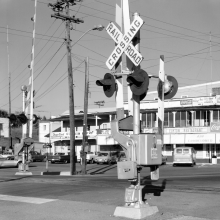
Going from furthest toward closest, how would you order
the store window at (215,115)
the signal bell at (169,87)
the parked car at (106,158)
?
the store window at (215,115) → the parked car at (106,158) → the signal bell at (169,87)

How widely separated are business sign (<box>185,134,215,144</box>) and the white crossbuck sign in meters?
45.0

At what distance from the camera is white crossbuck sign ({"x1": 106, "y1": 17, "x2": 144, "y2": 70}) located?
956cm

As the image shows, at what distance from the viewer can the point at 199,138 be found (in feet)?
179

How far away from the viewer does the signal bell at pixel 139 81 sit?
920 centimetres

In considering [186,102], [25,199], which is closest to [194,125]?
[186,102]

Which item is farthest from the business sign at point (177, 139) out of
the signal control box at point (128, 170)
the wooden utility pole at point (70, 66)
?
the signal control box at point (128, 170)

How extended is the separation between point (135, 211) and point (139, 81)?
275 cm

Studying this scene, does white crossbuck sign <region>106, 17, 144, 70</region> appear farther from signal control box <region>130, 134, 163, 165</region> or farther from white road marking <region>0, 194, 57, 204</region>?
white road marking <region>0, 194, 57, 204</region>

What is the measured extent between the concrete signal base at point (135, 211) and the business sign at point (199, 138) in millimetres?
45080

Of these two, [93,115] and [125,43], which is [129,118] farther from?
[93,115]

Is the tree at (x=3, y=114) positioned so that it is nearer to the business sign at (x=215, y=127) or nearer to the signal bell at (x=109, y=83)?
the business sign at (x=215, y=127)

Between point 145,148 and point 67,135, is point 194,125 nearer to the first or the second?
point 67,135

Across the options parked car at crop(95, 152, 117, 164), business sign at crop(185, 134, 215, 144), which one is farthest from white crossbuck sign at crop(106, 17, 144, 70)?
business sign at crop(185, 134, 215, 144)

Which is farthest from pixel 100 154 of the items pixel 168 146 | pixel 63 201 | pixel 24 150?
pixel 63 201
